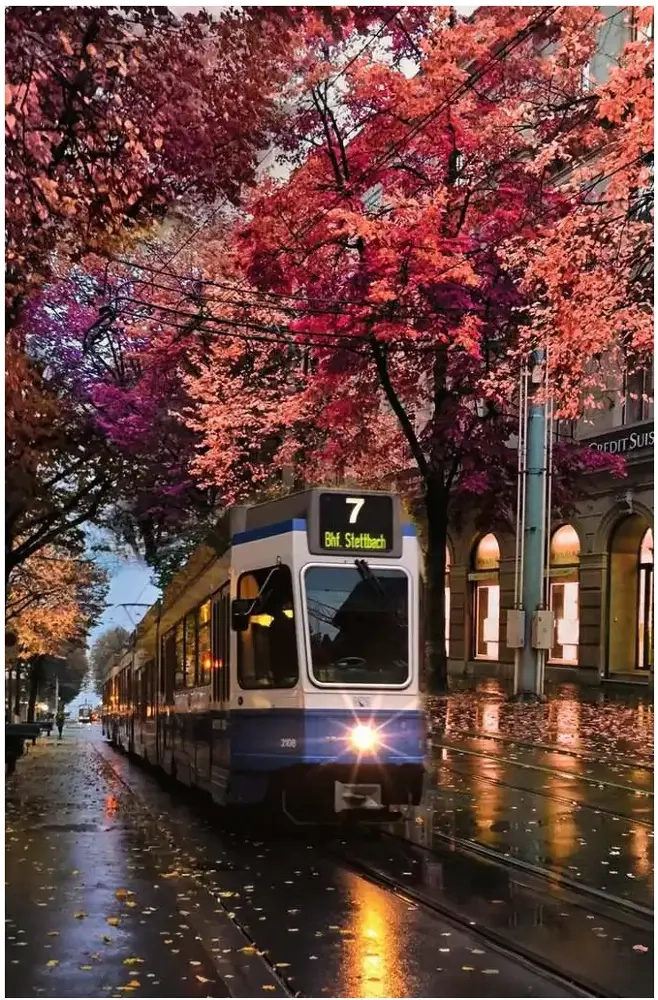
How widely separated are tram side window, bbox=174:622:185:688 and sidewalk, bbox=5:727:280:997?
2.56 m

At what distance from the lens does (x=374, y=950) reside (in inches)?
242

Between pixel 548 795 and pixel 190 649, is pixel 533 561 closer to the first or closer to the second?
pixel 548 795

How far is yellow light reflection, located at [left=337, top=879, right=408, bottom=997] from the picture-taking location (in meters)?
5.54

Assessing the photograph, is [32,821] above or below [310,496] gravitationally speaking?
below

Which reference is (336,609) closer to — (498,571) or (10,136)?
(10,136)

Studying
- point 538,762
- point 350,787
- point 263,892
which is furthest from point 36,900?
point 538,762

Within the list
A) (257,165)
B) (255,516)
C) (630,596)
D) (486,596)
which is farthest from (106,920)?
(486,596)

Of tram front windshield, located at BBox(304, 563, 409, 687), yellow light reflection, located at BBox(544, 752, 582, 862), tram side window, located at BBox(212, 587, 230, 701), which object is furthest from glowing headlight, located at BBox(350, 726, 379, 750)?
yellow light reflection, located at BBox(544, 752, 582, 862)

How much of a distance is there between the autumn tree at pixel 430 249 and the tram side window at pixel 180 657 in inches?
127

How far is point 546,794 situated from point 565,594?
13908 millimetres

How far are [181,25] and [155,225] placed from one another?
269 cm

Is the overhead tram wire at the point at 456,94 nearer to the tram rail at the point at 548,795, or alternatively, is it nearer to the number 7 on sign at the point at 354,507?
the number 7 on sign at the point at 354,507

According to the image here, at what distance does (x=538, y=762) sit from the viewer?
14.8 m

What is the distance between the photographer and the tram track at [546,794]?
10672 mm
